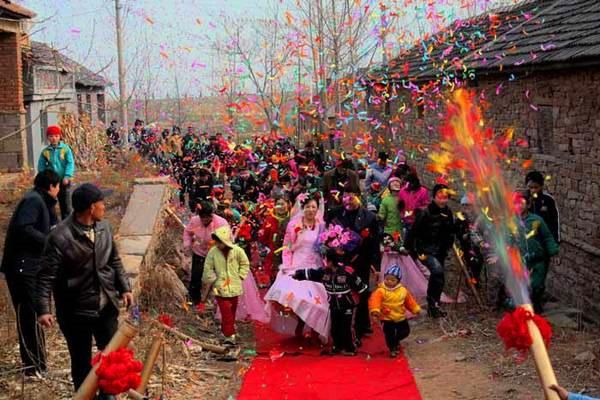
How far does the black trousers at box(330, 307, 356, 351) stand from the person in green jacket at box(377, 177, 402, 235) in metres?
2.55

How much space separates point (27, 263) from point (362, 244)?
3974 millimetres

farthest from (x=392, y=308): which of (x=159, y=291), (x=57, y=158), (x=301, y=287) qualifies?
(x=57, y=158)

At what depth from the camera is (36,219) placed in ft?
22.4

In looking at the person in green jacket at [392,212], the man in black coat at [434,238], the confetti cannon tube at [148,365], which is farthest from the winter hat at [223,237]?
the confetti cannon tube at [148,365]

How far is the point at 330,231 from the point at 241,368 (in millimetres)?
1940

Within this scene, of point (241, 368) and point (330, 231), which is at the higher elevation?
point (330, 231)

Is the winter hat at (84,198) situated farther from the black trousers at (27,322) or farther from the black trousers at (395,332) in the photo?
the black trousers at (395,332)

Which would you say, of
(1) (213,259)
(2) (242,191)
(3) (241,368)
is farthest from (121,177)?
(3) (241,368)

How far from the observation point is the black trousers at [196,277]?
11.0 metres

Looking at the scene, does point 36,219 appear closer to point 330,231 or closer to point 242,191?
point 330,231

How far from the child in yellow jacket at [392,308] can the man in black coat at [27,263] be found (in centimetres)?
351

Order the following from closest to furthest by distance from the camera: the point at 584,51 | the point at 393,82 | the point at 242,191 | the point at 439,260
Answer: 1. the point at 584,51
2. the point at 439,260
3. the point at 242,191
4. the point at 393,82

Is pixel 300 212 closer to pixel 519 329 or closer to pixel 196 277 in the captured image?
pixel 196 277

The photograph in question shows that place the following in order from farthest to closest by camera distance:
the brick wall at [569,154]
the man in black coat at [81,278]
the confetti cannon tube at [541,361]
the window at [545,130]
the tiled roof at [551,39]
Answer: the window at [545,130] → the tiled roof at [551,39] → the brick wall at [569,154] → the man in black coat at [81,278] → the confetti cannon tube at [541,361]
